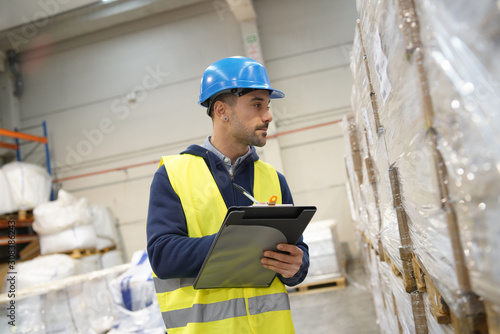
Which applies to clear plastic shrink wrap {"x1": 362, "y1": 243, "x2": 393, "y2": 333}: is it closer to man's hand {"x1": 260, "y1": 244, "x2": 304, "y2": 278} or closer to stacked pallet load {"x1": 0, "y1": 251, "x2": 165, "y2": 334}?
man's hand {"x1": 260, "y1": 244, "x2": 304, "y2": 278}

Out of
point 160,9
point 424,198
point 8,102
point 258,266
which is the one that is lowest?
point 258,266

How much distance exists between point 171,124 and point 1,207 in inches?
134

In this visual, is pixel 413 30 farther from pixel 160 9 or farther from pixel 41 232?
pixel 160 9

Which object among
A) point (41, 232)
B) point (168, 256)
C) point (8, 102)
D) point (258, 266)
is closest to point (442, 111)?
point (258, 266)

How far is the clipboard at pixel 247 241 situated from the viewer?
1271 mm

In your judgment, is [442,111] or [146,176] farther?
[146,176]

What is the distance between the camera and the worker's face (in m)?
1.74

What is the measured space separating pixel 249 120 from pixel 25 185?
6.26 m

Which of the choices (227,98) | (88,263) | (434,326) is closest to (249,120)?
(227,98)

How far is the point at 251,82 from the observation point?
1.73 m

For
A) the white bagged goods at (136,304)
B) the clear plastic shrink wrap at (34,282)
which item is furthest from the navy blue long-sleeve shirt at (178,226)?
the clear plastic shrink wrap at (34,282)

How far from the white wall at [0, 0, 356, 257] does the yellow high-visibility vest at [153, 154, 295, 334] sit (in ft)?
20.1

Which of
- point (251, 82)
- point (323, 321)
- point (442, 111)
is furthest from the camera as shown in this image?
point (323, 321)

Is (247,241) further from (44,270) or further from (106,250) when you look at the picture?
(106,250)
